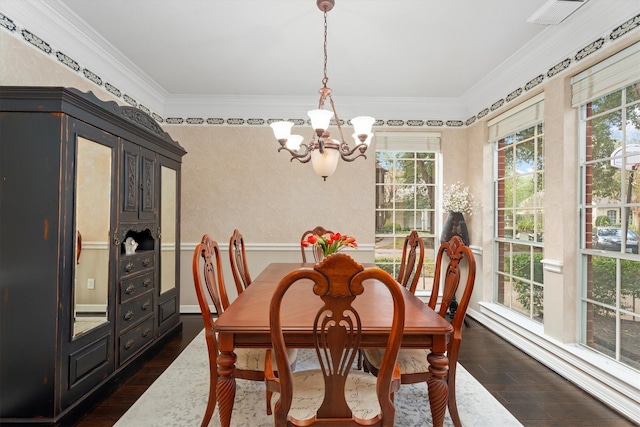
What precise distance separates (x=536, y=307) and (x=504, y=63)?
235cm

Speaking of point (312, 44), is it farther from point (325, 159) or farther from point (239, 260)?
point (239, 260)

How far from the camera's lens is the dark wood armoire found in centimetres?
180

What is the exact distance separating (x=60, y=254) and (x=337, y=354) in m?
1.67

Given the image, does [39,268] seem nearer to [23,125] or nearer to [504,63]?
[23,125]

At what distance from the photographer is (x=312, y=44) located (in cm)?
281

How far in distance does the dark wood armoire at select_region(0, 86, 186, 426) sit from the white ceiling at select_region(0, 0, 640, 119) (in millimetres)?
776

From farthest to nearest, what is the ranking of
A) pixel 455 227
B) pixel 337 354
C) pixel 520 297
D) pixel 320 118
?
pixel 455 227 < pixel 520 297 < pixel 320 118 < pixel 337 354

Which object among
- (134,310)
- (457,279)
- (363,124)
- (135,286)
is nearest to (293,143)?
(363,124)

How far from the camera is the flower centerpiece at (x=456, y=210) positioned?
3867mm

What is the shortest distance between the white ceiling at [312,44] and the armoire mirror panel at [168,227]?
1085 mm

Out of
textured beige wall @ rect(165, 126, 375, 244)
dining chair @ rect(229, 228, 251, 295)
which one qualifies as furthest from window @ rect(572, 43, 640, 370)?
dining chair @ rect(229, 228, 251, 295)

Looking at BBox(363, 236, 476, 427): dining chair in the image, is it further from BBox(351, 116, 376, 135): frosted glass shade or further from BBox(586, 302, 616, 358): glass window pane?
BBox(586, 302, 616, 358): glass window pane

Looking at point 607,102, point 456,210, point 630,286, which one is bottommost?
point 630,286

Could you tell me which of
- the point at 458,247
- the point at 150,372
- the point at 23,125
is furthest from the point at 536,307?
the point at 23,125
